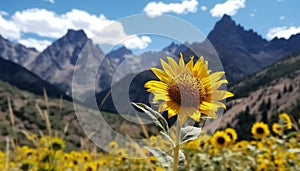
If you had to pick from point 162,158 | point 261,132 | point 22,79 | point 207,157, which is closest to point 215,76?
point 162,158

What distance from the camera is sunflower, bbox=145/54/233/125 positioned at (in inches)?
34.1

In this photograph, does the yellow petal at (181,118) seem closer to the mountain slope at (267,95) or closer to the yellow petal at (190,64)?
the yellow petal at (190,64)

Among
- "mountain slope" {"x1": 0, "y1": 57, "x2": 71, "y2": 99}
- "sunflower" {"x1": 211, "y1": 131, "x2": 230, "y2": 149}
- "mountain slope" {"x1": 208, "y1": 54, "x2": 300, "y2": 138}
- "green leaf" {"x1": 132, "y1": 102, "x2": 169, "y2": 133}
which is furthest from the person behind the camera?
"mountain slope" {"x1": 0, "y1": 57, "x2": 71, "y2": 99}

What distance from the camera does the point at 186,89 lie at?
0.89 meters

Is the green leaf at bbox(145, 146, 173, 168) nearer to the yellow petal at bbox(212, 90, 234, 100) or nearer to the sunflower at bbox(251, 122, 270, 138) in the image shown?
the yellow petal at bbox(212, 90, 234, 100)

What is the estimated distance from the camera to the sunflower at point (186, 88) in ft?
2.85

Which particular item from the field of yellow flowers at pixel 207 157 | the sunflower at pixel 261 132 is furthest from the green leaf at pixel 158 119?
the sunflower at pixel 261 132

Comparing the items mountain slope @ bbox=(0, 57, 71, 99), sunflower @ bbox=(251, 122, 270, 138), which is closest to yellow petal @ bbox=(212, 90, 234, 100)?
sunflower @ bbox=(251, 122, 270, 138)

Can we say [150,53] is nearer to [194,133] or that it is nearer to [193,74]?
[193,74]

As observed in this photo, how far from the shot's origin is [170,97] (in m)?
0.88

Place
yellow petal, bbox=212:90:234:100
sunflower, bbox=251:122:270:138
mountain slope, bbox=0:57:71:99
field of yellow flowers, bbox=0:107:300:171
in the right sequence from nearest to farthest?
1. yellow petal, bbox=212:90:234:100
2. field of yellow flowers, bbox=0:107:300:171
3. sunflower, bbox=251:122:270:138
4. mountain slope, bbox=0:57:71:99

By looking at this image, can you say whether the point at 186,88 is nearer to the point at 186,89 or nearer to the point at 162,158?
the point at 186,89

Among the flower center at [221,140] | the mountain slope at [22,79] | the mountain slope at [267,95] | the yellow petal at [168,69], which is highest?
the mountain slope at [22,79]

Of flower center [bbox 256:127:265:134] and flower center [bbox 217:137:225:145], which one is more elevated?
flower center [bbox 256:127:265:134]
